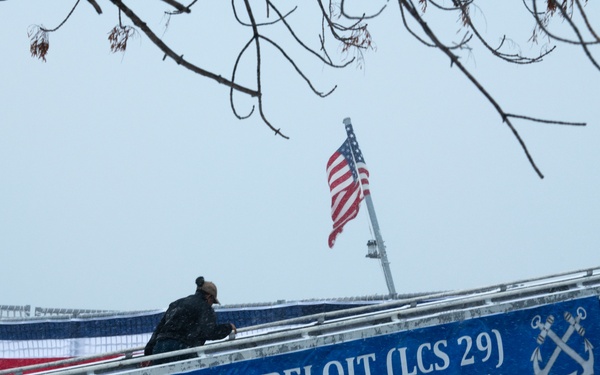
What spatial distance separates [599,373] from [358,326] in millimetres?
2850

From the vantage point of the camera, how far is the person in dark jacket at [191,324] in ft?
32.4

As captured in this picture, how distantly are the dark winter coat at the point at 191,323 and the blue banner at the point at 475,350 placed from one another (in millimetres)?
616

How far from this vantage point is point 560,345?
10977 mm

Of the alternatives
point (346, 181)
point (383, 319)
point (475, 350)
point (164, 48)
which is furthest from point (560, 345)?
point (346, 181)

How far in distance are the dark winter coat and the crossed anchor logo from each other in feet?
11.7

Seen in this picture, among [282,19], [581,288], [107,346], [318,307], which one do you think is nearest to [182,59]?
[282,19]

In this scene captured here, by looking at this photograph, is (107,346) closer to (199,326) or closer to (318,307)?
(318,307)

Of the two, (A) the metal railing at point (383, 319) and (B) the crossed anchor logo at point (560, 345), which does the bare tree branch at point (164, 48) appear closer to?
(A) the metal railing at point (383, 319)

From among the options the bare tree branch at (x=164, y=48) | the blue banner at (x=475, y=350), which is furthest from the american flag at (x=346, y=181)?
the bare tree branch at (x=164, y=48)

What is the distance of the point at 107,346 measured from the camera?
754 inches

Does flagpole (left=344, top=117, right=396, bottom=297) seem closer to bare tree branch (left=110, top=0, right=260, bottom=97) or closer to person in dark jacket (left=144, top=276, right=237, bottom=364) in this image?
person in dark jacket (left=144, top=276, right=237, bottom=364)

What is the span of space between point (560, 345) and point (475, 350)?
1099 millimetres

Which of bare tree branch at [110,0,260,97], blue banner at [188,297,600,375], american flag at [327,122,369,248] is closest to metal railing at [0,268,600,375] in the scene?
blue banner at [188,297,600,375]

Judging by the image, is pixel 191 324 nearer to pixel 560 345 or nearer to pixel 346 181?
pixel 560 345
